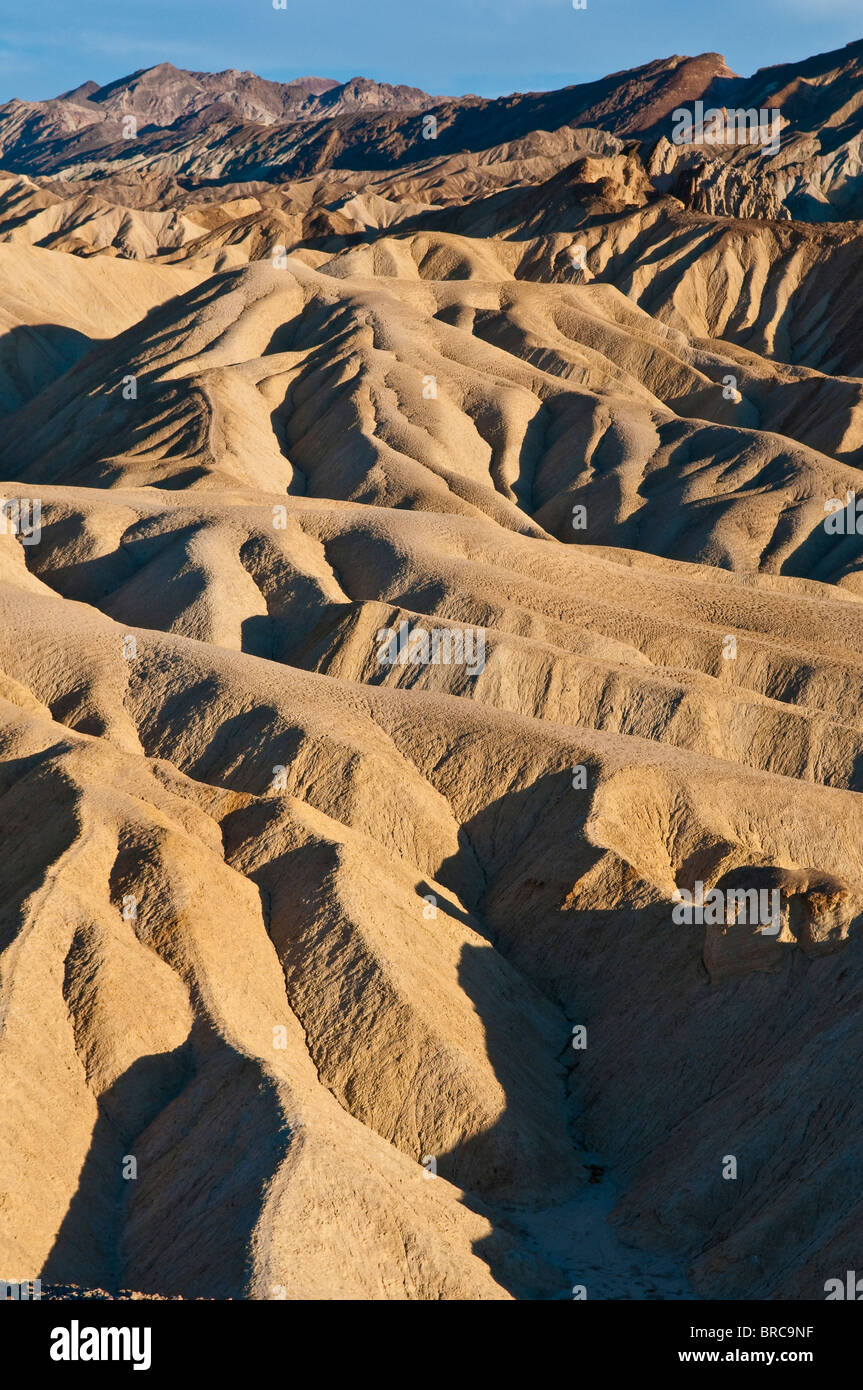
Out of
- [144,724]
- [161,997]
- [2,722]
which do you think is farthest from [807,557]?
[161,997]

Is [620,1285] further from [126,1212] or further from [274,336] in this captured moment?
[274,336]

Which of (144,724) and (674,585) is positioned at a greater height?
(674,585)

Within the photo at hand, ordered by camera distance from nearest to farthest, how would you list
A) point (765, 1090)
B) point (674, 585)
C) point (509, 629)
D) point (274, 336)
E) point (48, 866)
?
point (765, 1090)
point (48, 866)
point (509, 629)
point (674, 585)
point (274, 336)

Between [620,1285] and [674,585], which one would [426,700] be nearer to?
[674,585]

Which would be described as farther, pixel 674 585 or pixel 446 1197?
pixel 674 585

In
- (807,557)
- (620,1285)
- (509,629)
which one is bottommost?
(620,1285)

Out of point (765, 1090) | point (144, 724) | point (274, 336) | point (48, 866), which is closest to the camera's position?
point (765, 1090)

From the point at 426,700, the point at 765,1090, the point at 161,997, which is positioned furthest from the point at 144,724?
the point at 765,1090
